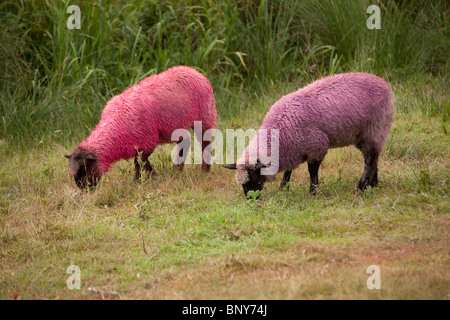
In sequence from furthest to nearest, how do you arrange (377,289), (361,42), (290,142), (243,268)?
(361,42), (290,142), (243,268), (377,289)

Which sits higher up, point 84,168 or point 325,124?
point 325,124

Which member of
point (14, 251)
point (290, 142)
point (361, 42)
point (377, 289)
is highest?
point (361, 42)

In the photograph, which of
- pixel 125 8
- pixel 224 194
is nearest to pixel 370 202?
pixel 224 194

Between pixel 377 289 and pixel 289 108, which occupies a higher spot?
pixel 289 108

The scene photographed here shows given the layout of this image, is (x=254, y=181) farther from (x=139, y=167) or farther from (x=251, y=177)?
(x=139, y=167)

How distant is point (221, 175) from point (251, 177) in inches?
49.4

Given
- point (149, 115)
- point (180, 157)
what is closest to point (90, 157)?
point (149, 115)

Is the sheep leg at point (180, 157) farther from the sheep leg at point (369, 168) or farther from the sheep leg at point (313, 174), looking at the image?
the sheep leg at point (369, 168)

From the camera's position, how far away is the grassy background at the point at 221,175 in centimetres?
486

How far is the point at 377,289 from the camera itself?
4.21m

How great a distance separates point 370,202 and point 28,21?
296 inches

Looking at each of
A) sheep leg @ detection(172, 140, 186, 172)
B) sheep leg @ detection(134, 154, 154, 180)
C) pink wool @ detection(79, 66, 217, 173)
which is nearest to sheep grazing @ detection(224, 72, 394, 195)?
pink wool @ detection(79, 66, 217, 173)

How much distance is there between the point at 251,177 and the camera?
21.5ft

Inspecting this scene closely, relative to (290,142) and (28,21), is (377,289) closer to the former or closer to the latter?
(290,142)
